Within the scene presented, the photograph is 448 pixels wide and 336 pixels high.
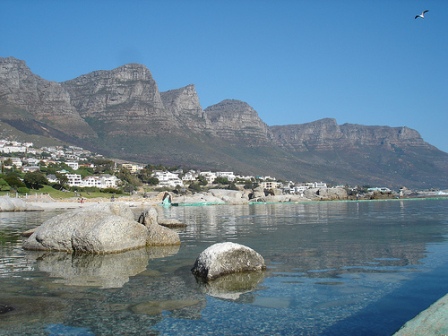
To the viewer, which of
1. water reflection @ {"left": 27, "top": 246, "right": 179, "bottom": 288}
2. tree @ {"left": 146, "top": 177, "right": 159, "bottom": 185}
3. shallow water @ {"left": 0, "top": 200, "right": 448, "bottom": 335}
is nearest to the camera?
shallow water @ {"left": 0, "top": 200, "right": 448, "bottom": 335}

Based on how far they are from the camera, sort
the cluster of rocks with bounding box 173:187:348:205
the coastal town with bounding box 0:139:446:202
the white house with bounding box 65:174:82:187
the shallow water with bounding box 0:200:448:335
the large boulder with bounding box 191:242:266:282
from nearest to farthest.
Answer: the shallow water with bounding box 0:200:448:335 < the large boulder with bounding box 191:242:266:282 < the coastal town with bounding box 0:139:446:202 < the cluster of rocks with bounding box 173:187:348:205 < the white house with bounding box 65:174:82:187

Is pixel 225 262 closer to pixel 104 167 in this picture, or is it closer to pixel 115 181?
pixel 115 181

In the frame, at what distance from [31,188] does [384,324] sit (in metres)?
99.0

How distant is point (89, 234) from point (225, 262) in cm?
800

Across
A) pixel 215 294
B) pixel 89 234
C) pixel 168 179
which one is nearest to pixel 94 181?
pixel 168 179

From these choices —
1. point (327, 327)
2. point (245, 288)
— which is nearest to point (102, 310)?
point (245, 288)

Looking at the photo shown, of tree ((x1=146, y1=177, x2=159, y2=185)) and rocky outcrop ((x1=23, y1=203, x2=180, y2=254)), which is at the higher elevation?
tree ((x1=146, y1=177, x2=159, y2=185))

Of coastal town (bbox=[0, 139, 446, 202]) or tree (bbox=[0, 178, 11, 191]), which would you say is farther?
coastal town (bbox=[0, 139, 446, 202])

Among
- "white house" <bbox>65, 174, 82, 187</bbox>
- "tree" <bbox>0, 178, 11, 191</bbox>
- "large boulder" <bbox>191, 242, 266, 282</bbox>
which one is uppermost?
"white house" <bbox>65, 174, 82, 187</bbox>

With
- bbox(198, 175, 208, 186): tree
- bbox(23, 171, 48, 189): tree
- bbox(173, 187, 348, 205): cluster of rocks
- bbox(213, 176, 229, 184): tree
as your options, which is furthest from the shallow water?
bbox(213, 176, 229, 184): tree

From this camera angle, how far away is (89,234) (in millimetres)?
19875

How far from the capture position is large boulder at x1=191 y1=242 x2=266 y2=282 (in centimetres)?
1420

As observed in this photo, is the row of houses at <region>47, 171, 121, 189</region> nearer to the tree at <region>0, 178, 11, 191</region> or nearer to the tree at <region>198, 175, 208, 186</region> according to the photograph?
the tree at <region>0, 178, 11, 191</region>

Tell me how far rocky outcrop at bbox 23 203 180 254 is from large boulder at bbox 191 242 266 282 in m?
6.32
